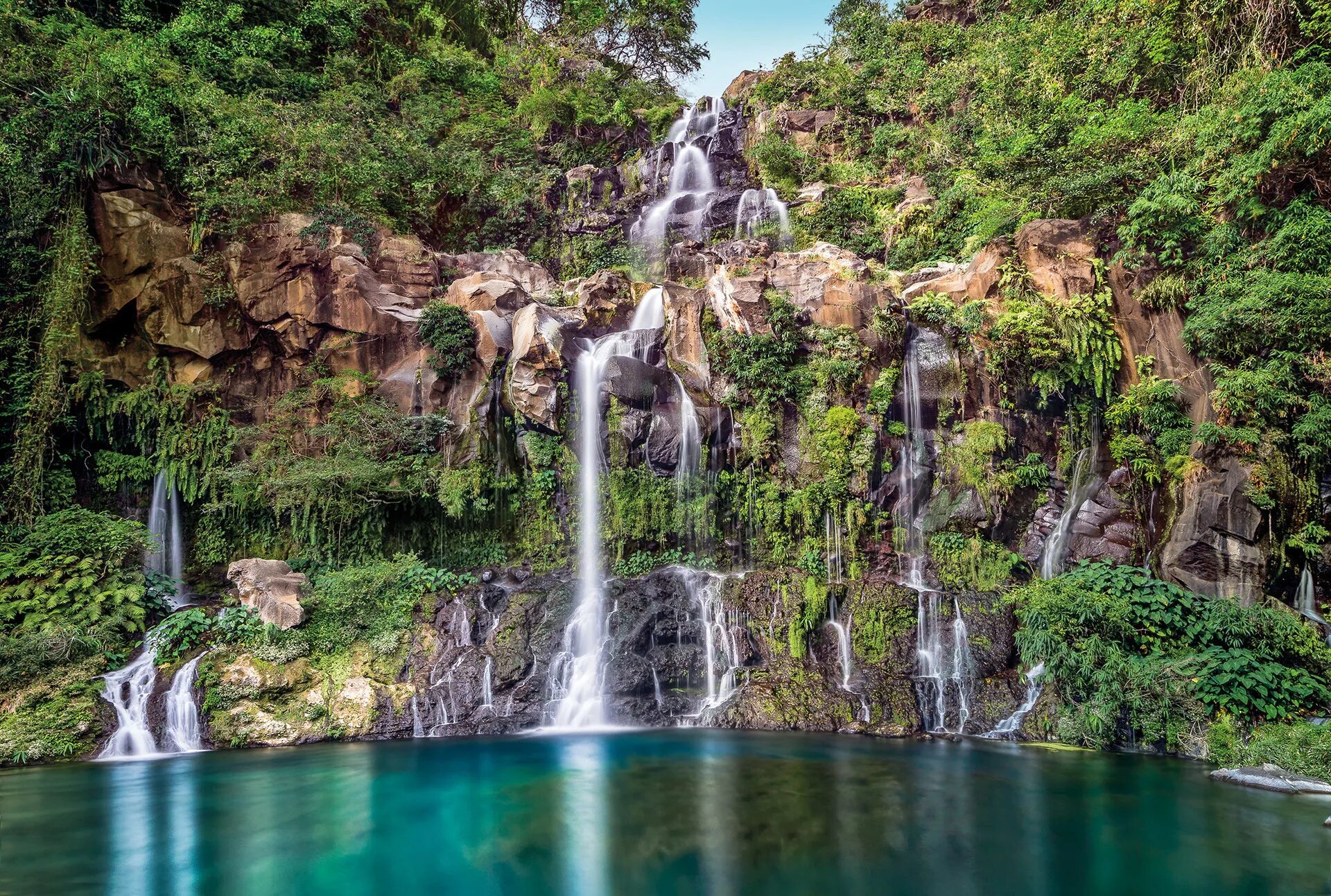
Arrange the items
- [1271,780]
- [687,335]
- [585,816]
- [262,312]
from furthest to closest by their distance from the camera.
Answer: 1. [687,335]
2. [262,312]
3. [1271,780]
4. [585,816]

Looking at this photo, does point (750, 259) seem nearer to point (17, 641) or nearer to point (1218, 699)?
point (1218, 699)

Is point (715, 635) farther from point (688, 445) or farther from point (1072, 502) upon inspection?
point (1072, 502)

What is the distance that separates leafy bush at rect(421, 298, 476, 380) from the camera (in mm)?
14445

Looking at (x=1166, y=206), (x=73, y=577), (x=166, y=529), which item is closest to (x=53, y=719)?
(x=73, y=577)

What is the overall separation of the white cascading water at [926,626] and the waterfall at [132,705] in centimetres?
1111

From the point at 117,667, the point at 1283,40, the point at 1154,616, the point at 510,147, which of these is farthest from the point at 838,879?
the point at 510,147

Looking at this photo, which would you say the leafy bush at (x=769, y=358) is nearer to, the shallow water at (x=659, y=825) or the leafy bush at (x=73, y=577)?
the shallow water at (x=659, y=825)

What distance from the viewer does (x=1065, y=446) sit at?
526 inches

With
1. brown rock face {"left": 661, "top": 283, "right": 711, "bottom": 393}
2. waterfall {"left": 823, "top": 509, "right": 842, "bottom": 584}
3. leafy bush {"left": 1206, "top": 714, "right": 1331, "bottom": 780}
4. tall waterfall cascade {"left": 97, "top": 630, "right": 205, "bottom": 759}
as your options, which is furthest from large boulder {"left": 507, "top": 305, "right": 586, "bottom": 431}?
leafy bush {"left": 1206, "top": 714, "right": 1331, "bottom": 780}

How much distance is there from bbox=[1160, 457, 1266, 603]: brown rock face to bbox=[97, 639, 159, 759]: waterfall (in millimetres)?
14969

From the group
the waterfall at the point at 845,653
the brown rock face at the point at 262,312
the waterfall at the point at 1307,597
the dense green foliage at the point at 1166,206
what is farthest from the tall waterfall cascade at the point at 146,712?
the waterfall at the point at 1307,597

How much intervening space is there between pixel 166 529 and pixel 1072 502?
17.2 metres

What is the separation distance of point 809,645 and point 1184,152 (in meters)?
11.3

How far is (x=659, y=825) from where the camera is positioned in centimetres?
708
